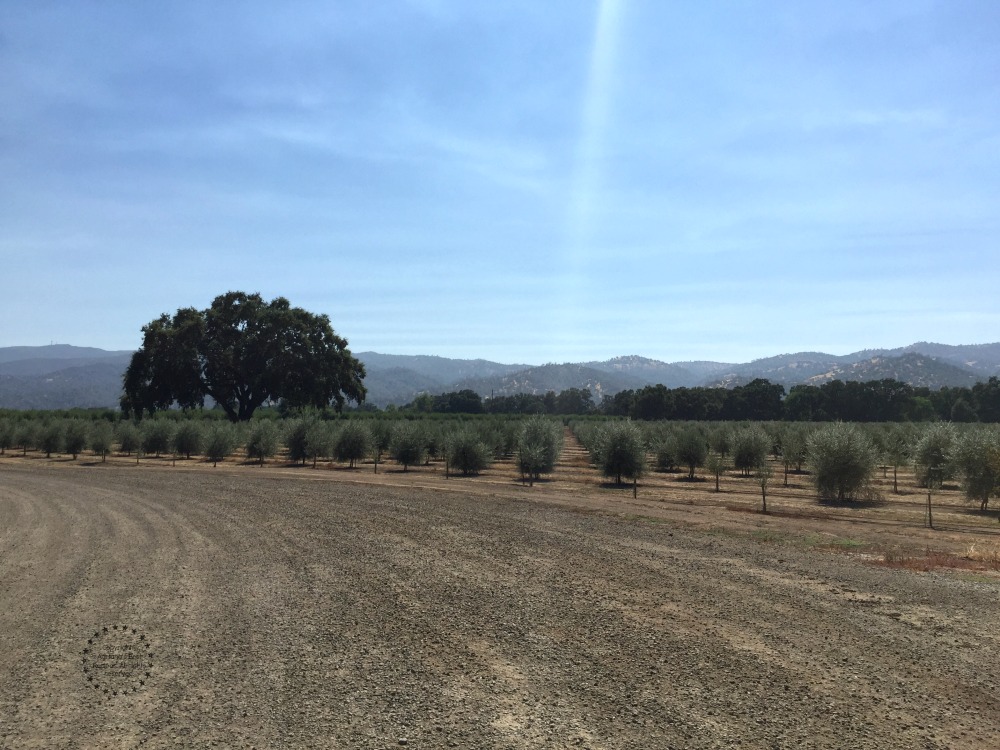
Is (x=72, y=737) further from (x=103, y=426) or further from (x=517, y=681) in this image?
(x=103, y=426)

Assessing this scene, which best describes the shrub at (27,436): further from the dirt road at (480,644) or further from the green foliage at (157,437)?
the dirt road at (480,644)

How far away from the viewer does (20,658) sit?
23.1ft

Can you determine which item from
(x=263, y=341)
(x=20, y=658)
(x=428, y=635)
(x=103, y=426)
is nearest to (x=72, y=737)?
(x=20, y=658)

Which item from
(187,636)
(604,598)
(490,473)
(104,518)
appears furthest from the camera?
(490,473)

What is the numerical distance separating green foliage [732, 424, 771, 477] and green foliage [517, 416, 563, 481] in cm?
961

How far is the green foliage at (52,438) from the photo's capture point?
42.7m

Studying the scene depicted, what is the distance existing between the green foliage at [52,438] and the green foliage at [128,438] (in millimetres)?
3327

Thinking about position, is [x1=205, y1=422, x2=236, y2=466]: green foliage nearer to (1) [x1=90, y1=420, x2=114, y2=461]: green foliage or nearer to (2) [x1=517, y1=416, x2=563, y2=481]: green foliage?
(1) [x1=90, y1=420, x2=114, y2=461]: green foliage

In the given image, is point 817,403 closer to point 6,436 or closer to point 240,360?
point 240,360

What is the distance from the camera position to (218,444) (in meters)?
38.8

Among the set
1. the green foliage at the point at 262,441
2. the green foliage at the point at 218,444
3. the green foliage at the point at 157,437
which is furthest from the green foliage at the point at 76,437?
the green foliage at the point at 262,441

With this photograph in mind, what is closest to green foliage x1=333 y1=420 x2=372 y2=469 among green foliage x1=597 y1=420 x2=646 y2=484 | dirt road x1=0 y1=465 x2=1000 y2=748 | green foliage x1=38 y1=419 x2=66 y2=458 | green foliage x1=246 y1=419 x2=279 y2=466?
green foliage x1=246 y1=419 x2=279 y2=466

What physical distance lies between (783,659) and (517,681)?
9.87 feet

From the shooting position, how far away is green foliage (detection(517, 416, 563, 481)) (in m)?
30.0
